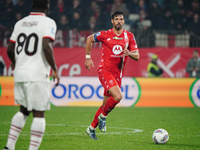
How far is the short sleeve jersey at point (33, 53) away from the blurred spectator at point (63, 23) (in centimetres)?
1140

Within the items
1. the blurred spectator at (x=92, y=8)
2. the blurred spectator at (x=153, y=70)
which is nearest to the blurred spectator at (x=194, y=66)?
the blurred spectator at (x=153, y=70)

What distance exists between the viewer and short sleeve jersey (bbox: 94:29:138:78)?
7.88 m

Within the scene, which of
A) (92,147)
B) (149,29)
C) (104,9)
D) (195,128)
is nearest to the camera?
(92,147)

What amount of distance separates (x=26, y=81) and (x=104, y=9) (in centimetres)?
1346

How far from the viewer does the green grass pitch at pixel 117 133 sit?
660 centimetres

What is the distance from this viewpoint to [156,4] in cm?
1852

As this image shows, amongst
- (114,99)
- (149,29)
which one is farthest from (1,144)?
(149,29)

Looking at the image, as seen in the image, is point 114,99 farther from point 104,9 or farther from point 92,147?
point 104,9

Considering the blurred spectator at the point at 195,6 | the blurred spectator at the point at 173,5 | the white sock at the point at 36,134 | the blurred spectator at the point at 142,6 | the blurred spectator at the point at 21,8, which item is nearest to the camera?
the white sock at the point at 36,134

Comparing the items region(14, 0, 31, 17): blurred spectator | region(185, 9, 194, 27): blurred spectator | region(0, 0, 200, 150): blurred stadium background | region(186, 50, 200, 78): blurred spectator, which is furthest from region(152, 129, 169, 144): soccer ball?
region(185, 9, 194, 27): blurred spectator

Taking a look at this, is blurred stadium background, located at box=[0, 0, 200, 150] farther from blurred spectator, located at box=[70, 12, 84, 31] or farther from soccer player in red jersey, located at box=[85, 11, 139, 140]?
soccer player in red jersey, located at box=[85, 11, 139, 140]

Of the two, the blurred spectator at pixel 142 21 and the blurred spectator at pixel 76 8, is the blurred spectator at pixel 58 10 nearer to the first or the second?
the blurred spectator at pixel 76 8

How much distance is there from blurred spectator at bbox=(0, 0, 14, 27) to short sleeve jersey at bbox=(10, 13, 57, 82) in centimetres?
1210

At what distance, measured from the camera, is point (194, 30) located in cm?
1755
